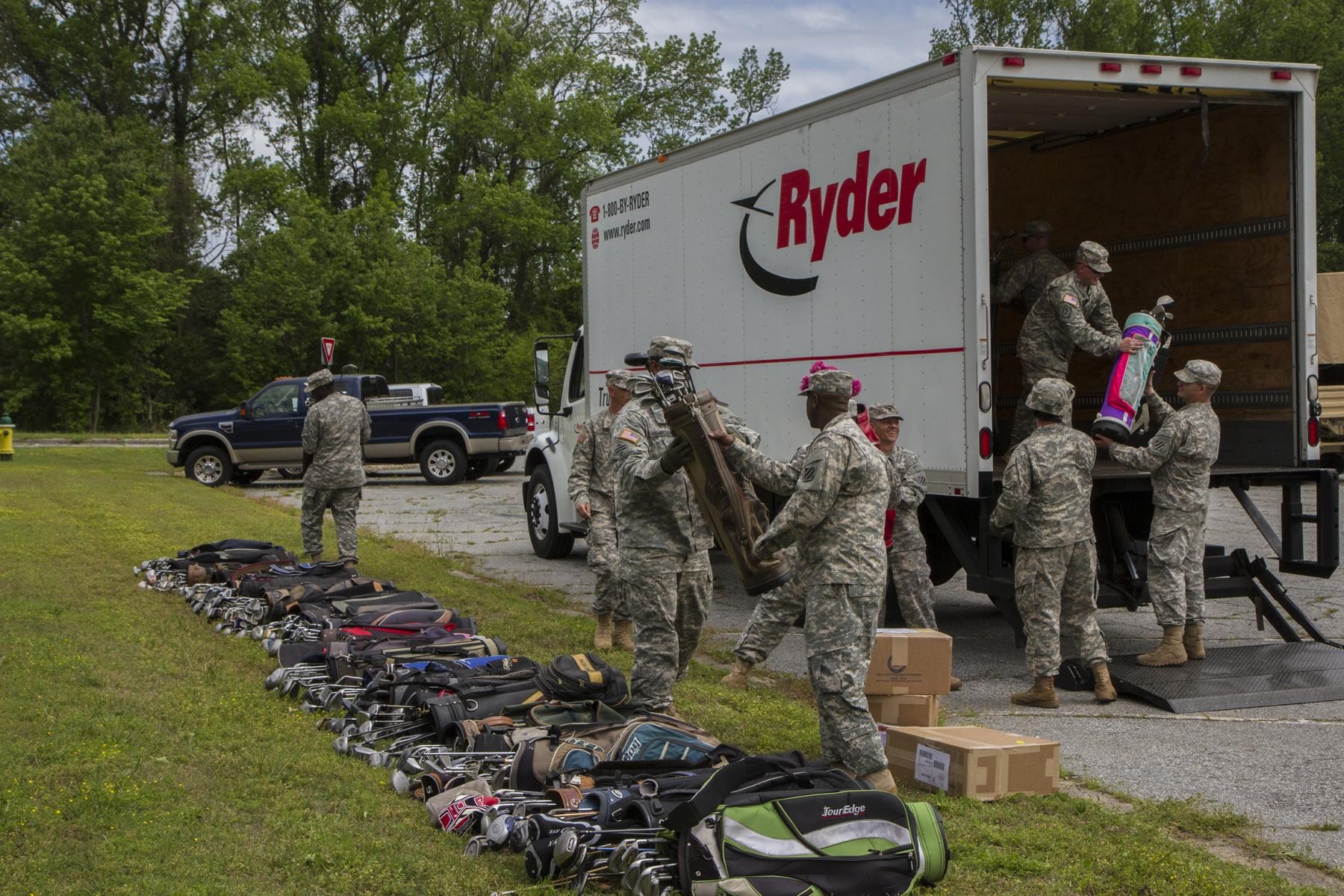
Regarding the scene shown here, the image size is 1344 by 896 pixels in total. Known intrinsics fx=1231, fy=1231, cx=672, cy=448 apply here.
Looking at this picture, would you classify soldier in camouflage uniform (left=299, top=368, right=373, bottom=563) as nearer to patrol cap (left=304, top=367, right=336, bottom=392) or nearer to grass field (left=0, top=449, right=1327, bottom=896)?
patrol cap (left=304, top=367, right=336, bottom=392)

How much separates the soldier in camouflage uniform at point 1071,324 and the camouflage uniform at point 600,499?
306 cm

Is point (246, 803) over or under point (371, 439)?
under

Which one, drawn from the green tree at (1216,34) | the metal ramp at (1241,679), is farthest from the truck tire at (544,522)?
the green tree at (1216,34)

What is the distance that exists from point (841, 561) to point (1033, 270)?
474cm

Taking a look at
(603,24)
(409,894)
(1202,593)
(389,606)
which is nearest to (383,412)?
(389,606)

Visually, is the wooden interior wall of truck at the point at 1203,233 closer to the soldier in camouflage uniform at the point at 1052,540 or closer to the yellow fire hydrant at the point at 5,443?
the soldier in camouflage uniform at the point at 1052,540

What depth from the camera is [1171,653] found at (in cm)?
771

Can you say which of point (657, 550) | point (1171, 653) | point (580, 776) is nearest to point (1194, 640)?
point (1171, 653)

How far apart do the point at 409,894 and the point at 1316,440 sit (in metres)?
7.09

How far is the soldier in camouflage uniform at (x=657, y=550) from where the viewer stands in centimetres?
620

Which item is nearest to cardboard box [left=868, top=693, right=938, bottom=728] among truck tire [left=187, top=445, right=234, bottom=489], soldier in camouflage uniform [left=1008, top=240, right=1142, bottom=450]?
soldier in camouflage uniform [left=1008, top=240, right=1142, bottom=450]

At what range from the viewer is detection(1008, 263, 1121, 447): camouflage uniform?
829 centimetres

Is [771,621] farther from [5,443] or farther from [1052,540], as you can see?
[5,443]

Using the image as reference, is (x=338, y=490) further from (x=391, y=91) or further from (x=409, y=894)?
(x=391, y=91)
